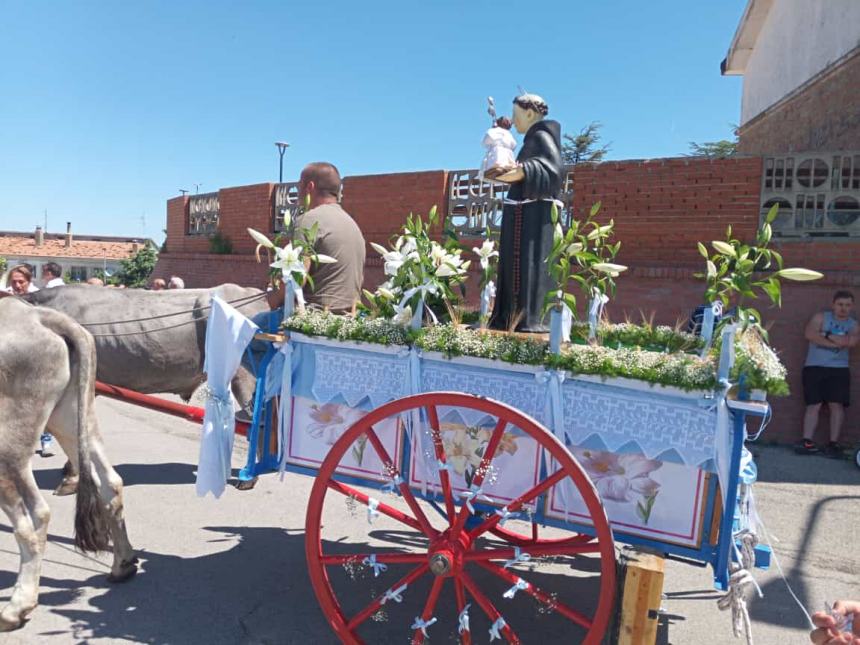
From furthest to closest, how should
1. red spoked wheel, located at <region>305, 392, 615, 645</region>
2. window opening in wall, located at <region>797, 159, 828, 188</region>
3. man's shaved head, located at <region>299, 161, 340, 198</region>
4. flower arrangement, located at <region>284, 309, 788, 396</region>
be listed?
window opening in wall, located at <region>797, 159, 828, 188</region> < man's shaved head, located at <region>299, 161, 340, 198</region> < red spoked wheel, located at <region>305, 392, 615, 645</region> < flower arrangement, located at <region>284, 309, 788, 396</region>

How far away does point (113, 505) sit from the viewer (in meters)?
3.72

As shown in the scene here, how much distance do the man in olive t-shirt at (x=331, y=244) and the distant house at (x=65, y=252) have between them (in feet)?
138

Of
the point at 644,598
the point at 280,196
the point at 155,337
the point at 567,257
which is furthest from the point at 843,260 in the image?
the point at 280,196

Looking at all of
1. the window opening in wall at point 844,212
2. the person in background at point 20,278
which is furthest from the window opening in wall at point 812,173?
the person in background at point 20,278

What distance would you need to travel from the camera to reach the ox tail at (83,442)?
3.55 metres

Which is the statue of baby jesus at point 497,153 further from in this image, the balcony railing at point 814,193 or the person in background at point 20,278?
the person in background at point 20,278

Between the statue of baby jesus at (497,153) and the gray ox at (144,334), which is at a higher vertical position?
the statue of baby jesus at (497,153)

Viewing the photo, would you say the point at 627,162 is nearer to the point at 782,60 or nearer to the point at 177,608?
the point at 782,60

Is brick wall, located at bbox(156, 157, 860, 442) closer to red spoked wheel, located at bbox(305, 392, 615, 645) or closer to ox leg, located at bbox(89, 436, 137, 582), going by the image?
red spoked wheel, located at bbox(305, 392, 615, 645)

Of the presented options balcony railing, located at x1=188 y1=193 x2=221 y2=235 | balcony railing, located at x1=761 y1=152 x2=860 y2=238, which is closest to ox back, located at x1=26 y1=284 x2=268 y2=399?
balcony railing, located at x1=761 y1=152 x2=860 y2=238

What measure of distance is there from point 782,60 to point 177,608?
41.9ft

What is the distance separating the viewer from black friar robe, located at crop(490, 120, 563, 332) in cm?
357

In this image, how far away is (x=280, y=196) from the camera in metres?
12.6

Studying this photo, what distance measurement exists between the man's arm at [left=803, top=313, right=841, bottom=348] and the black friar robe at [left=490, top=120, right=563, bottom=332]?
4.57 m
